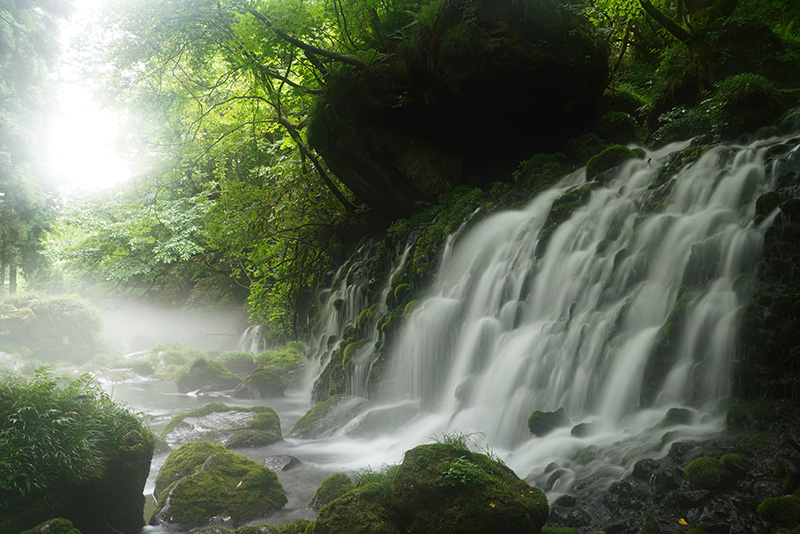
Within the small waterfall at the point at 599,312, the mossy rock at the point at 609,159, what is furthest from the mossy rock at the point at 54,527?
the mossy rock at the point at 609,159

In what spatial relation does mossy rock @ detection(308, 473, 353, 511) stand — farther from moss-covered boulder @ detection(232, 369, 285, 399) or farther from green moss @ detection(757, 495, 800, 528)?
moss-covered boulder @ detection(232, 369, 285, 399)

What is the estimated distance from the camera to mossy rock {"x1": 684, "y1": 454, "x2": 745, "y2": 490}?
138 inches

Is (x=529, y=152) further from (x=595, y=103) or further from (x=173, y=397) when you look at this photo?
(x=173, y=397)

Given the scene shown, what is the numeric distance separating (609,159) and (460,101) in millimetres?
3035

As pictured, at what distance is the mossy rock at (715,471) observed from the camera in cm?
350

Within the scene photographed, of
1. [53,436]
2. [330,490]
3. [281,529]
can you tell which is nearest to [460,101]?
[330,490]

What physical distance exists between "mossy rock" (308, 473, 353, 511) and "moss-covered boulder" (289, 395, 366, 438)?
265cm

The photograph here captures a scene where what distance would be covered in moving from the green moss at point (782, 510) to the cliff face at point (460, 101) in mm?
7683

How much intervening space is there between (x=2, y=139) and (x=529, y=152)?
15912mm

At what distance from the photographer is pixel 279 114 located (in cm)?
1150

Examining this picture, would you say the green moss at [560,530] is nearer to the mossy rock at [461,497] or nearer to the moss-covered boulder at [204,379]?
the mossy rock at [461,497]

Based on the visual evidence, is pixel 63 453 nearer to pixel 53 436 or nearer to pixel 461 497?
pixel 53 436

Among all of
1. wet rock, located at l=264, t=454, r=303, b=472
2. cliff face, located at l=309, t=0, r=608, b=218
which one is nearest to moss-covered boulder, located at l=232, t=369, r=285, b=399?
cliff face, located at l=309, t=0, r=608, b=218

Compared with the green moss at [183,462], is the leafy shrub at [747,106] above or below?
above
